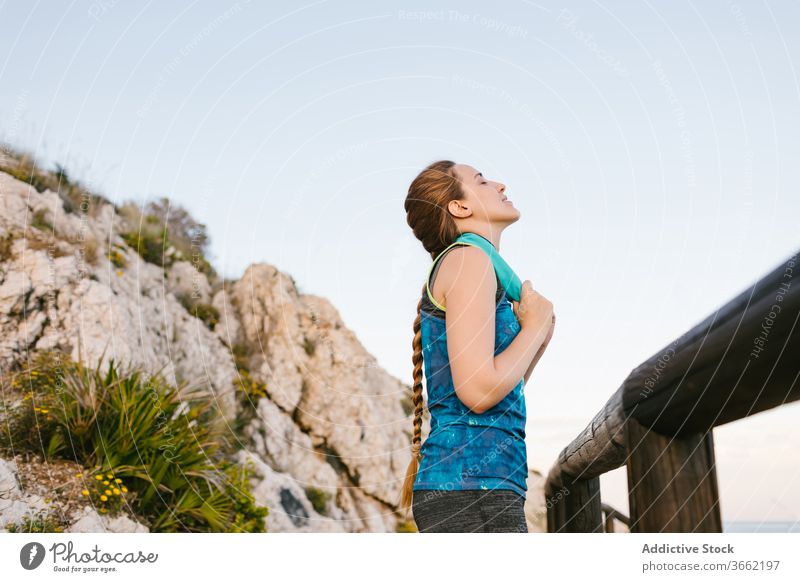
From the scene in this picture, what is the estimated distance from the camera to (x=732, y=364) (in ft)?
4.68

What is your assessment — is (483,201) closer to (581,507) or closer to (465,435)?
(465,435)

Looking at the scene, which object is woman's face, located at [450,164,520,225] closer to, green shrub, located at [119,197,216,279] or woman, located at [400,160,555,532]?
woman, located at [400,160,555,532]

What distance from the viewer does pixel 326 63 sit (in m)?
5.04

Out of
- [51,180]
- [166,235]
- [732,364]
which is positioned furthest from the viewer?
[166,235]

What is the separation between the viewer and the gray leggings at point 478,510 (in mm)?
1844

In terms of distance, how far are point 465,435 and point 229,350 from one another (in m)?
11.1

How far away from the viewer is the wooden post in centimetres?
306

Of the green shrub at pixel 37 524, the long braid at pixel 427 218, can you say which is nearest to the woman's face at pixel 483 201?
the long braid at pixel 427 218

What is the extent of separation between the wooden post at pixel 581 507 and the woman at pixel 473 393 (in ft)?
3.87

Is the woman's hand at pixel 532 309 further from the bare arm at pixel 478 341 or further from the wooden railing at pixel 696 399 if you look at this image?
the wooden railing at pixel 696 399

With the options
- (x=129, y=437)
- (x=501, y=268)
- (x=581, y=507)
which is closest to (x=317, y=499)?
(x=129, y=437)

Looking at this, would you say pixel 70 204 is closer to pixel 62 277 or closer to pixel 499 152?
pixel 62 277
